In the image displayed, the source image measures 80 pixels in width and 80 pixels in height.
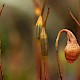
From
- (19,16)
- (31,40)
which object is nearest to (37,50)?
(31,40)

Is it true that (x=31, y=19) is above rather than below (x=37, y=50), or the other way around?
above

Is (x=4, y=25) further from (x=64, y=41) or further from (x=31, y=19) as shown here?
(x=64, y=41)

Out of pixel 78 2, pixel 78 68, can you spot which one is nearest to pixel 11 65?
A: pixel 78 68

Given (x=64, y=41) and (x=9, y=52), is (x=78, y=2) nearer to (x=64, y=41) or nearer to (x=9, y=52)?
(x=64, y=41)

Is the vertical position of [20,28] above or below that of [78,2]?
below

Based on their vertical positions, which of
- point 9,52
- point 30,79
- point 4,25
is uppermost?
point 4,25
